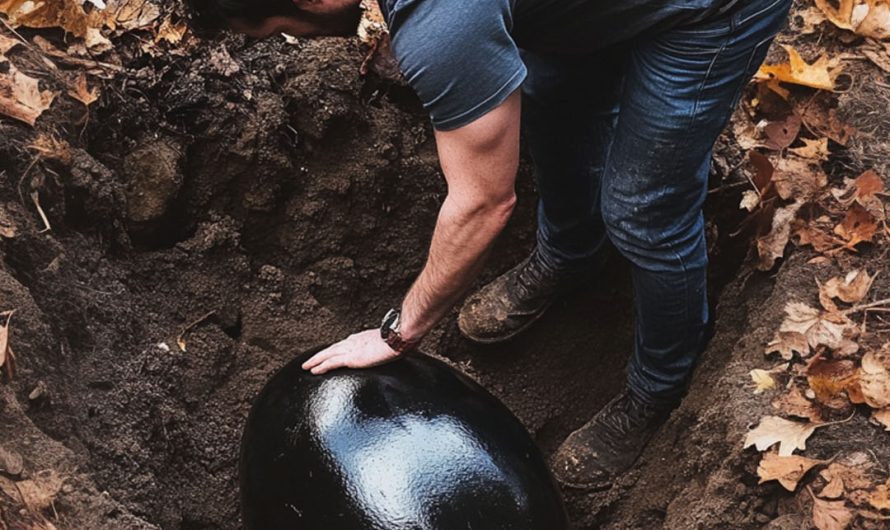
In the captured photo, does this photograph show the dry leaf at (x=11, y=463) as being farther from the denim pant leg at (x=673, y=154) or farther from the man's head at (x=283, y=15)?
the denim pant leg at (x=673, y=154)

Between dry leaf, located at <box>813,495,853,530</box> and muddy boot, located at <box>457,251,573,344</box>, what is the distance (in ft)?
4.81

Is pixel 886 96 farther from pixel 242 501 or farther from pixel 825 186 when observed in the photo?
pixel 242 501

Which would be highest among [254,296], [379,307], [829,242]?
[829,242]

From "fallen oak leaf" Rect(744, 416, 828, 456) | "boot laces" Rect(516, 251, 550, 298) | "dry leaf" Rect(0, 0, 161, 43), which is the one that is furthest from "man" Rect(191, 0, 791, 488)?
"dry leaf" Rect(0, 0, 161, 43)

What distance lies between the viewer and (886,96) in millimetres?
3865

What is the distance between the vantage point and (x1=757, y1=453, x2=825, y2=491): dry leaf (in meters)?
2.83

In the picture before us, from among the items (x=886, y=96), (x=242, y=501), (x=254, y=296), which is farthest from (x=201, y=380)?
(x=886, y=96)

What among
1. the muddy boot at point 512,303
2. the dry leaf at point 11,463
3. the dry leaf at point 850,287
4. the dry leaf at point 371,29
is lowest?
the muddy boot at point 512,303

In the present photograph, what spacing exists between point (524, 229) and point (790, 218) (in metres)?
1.19

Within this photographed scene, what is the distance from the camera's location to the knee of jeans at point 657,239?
3059 mm

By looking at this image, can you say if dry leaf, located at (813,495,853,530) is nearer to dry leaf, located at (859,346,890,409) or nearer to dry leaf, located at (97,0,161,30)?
dry leaf, located at (859,346,890,409)

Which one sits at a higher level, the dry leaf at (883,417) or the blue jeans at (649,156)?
the blue jeans at (649,156)

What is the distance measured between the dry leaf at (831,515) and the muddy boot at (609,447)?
0.93 meters

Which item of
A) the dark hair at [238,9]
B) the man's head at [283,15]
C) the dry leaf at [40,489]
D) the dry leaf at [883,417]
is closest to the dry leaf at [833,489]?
the dry leaf at [883,417]
